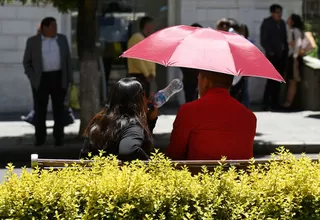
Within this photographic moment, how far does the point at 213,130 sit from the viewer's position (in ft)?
19.3

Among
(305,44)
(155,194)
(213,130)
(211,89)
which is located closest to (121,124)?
(213,130)

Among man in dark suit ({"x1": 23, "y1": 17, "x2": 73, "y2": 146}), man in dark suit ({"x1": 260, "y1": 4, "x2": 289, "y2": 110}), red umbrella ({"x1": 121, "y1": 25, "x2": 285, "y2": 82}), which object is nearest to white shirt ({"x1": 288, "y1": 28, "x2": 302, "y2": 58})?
man in dark suit ({"x1": 260, "y1": 4, "x2": 289, "y2": 110})

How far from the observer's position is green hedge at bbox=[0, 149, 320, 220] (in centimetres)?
460

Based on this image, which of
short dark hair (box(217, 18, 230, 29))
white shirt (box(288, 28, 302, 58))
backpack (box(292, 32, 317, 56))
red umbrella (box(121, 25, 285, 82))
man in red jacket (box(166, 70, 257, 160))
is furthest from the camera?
backpack (box(292, 32, 317, 56))

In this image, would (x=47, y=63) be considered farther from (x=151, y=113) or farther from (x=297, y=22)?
(x=151, y=113)

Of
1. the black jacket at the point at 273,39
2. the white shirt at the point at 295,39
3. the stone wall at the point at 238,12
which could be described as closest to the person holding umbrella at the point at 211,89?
the black jacket at the point at 273,39

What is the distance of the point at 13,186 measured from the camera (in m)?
4.72

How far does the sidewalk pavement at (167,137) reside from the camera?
1279 cm

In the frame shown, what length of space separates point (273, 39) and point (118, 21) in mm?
3361

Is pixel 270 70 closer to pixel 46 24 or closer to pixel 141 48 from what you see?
pixel 141 48

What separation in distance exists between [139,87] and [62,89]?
716 cm

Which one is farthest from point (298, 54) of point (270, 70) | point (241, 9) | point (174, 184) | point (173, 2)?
point (174, 184)

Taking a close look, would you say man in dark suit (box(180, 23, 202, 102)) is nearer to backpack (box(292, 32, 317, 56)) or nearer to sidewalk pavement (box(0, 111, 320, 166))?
sidewalk pavement (box(0, 111, 320, 166))

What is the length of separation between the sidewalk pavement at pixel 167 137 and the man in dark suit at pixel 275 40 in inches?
46.9
